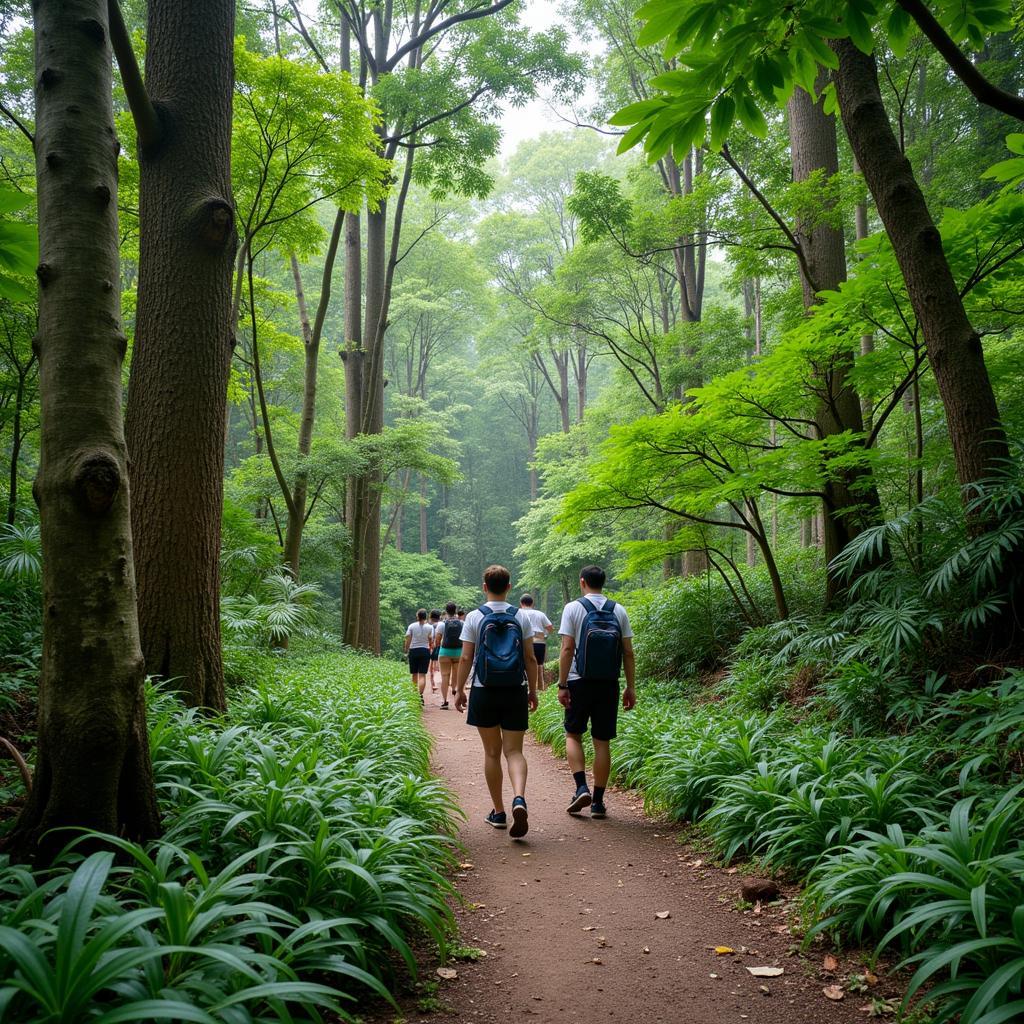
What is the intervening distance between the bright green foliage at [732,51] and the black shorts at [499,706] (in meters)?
3.26

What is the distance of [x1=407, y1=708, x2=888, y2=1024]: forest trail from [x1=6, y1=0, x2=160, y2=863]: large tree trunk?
1.41 m

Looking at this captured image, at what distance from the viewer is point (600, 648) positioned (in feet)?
14.9

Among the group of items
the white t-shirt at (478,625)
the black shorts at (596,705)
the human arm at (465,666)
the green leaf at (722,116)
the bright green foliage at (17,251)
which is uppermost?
the green leaf at (722,116)

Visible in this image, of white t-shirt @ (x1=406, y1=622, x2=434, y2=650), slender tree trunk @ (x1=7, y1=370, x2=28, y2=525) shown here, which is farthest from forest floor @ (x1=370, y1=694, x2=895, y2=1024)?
white t-shirt @ (x1=406, y1=622, x2=434, y2=650)

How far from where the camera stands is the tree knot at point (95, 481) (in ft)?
7.18

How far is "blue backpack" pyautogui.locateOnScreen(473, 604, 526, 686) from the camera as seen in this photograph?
416 centimetres

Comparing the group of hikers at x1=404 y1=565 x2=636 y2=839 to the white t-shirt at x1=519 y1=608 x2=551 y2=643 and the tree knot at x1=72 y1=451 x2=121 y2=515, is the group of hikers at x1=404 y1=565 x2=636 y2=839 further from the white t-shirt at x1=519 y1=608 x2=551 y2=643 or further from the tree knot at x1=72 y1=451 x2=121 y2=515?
the tree knot at x1=72 y1=451 x2=121 y2=515

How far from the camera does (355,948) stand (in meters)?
2.09

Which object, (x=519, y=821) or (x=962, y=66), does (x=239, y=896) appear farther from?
(x=962, y=66)

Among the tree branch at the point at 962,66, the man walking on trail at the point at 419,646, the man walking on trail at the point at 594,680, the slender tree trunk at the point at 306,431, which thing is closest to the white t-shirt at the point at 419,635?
the man walking on trail at the point at 419,646

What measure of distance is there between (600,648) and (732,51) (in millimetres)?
3557

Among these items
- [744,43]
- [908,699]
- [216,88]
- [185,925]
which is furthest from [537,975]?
[216,88]

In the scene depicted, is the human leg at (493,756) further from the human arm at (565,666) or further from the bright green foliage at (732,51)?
the bright green foliage at (732,51)

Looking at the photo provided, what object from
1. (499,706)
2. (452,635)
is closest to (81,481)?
→ (499,706)
